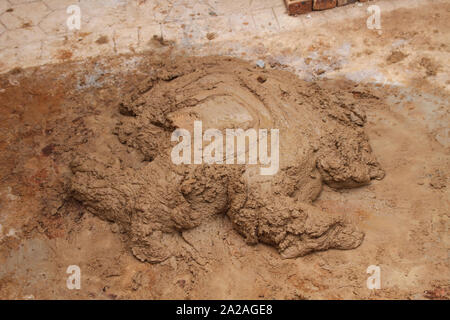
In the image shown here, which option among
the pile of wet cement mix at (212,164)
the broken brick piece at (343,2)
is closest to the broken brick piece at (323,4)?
the broken brick piece at (343,2)

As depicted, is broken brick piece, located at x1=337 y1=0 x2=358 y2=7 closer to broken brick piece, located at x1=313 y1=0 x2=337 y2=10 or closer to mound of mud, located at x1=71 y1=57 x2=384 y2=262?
broken brick piece, located at x1=313 y1=0 x2=337 y2=10

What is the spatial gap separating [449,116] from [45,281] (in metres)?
3.93

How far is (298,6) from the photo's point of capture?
523 cm

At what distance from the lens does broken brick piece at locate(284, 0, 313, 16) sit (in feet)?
17.0

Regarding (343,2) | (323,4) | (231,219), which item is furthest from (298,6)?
(231,219)

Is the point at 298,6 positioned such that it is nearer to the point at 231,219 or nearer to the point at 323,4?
the point at 323,4

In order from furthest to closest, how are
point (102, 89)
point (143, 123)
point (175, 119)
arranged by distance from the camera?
point (102, 89) < point (143, 123) < point (175, 119)

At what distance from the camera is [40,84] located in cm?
472

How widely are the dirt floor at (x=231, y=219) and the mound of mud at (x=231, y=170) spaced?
0.12 metres

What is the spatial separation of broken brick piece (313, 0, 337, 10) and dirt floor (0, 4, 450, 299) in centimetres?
42

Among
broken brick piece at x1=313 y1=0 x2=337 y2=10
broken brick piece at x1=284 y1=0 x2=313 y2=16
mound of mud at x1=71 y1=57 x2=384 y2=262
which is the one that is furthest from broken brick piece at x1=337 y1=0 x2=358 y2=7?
mound of mud at x1=71 y1=57 x2=384 y2=262
